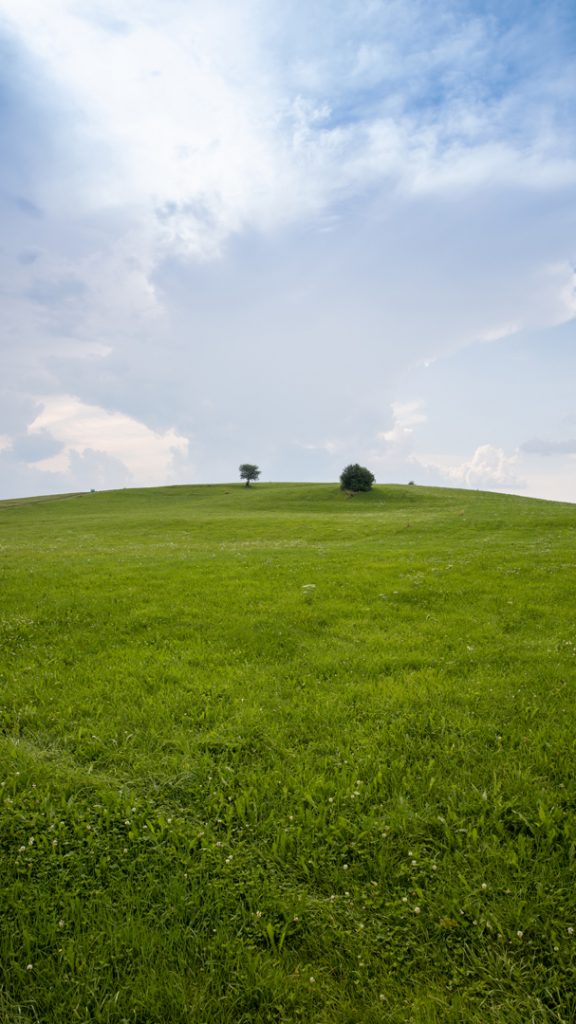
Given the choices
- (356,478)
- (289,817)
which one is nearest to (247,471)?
Answer: (356,478)

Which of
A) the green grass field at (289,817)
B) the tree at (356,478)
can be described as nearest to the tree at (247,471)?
the tree at (356,478)

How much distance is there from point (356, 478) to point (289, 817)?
7919cm

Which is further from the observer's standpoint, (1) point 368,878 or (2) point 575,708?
(2) point 575,708

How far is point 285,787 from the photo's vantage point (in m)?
6.27

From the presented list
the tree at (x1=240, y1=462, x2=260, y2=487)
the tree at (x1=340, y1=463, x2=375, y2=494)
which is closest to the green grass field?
the tree at (x1=340, y1=463, x2=375, y2=494)

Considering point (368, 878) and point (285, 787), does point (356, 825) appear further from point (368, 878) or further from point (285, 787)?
point (285, 787)

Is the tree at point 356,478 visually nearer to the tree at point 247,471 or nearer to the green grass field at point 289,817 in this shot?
the tree at point 247,471

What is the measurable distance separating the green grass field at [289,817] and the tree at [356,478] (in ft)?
231

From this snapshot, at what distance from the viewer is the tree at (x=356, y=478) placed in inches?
3270

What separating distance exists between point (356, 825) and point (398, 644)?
18.3 ft

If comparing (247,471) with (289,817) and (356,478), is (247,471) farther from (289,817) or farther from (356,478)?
(289,817)

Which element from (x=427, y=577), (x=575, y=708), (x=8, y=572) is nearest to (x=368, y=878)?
(x=575, y=708)

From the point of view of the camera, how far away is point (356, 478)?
8344cm

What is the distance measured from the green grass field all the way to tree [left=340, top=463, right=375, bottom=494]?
7036cm
